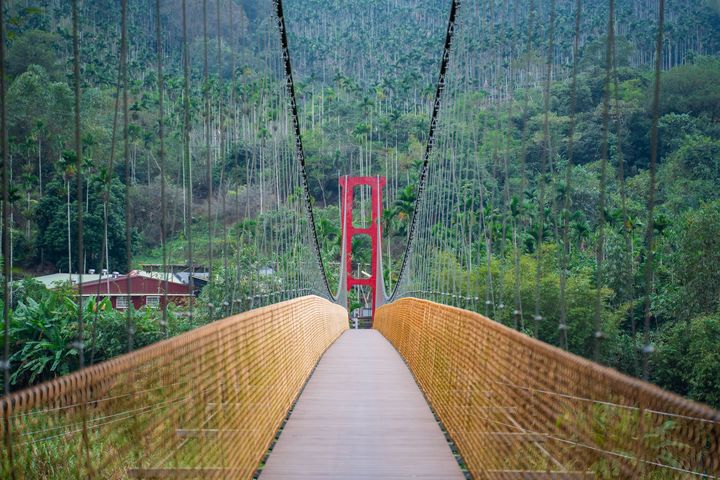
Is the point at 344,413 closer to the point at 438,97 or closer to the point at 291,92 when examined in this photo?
the point at 291,92

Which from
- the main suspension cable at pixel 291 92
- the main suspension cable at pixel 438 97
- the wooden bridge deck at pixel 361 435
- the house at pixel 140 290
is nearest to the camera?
the wooden bridge deck at pixel 361 435

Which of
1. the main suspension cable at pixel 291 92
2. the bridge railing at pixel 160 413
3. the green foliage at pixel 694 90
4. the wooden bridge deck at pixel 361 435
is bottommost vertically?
the wooden bridge deck at pixel 361 435

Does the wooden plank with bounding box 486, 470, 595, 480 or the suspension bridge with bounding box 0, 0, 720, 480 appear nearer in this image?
the suspension bridge with bounding box 0, 0, 720, 480

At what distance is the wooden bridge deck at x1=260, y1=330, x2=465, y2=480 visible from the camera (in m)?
4.69

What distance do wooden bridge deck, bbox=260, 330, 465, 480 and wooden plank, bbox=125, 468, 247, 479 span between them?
29.8 inches

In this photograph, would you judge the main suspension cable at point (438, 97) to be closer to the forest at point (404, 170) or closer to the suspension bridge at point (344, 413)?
the forest at point (404, 170)

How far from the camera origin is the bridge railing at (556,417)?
7.10 ft

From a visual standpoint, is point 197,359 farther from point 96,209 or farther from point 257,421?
point 96,209

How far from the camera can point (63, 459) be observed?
2312mm

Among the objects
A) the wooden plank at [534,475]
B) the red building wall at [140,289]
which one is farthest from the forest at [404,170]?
the red building wall at [140,289]

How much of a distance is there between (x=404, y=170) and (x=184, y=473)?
6547cm

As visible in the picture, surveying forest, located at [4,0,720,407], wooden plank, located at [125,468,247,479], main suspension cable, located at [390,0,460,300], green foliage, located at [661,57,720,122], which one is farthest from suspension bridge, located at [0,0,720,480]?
green foliage, located at [661,57,720,122]

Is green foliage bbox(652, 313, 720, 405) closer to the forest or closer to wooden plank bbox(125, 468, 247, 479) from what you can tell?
the forest

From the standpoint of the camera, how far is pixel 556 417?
3.12 meters
